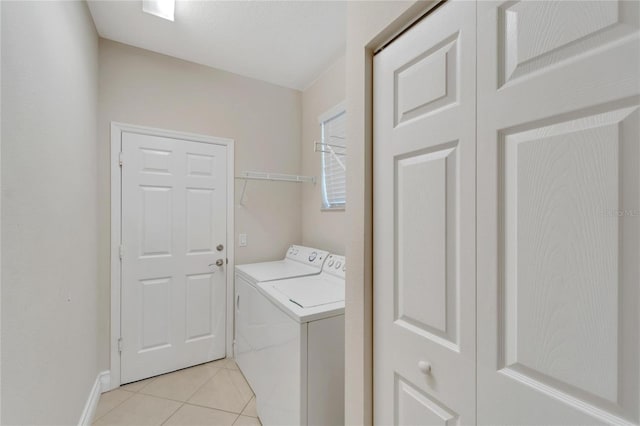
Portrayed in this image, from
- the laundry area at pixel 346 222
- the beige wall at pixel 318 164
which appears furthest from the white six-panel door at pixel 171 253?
the beige wall at pixel 318 164

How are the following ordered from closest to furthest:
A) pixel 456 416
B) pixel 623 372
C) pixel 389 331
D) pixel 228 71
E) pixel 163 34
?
pixel 623 372, pixel 456 416, pixel 389 331, pixel 163 34, pixel 228 71

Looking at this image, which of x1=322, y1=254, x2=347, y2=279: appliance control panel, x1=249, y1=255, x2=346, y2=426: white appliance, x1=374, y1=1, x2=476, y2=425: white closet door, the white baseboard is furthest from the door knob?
the white baseboard

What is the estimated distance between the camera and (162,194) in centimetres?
229

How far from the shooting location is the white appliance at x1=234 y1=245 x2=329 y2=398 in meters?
1.93

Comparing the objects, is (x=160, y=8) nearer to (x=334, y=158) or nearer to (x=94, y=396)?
(x=334, y=158)

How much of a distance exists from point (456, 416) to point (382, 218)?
0.61 m

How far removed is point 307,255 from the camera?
248cm

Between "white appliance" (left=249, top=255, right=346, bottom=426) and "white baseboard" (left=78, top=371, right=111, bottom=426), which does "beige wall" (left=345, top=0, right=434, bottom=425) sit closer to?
"white appliance" (left=249, top=255, right=346, bottom=426)

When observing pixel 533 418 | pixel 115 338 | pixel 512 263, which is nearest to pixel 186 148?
pixel 115 338

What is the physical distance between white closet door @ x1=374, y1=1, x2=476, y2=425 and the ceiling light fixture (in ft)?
5.44

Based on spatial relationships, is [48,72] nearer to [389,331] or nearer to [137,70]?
[137,70]

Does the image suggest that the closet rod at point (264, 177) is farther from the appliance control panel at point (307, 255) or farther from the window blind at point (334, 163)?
the appliance control panel at point (307, 255)

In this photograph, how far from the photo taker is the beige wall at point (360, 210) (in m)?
1.02

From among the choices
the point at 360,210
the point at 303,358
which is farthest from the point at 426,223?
the point at 303,358
